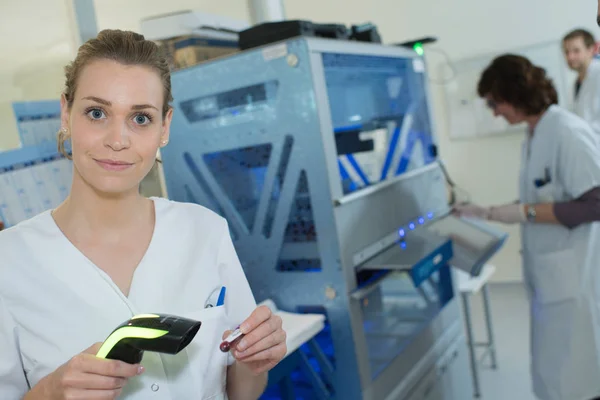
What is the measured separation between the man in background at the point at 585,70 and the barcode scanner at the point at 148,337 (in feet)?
11.5

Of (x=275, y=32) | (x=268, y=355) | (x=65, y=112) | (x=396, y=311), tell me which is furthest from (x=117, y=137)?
(x=396, y=311)

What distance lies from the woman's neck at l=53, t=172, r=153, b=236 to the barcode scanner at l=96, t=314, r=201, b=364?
0.83 ft

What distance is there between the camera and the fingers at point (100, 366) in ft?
2.65

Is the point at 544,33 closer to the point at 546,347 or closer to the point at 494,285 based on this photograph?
the point at 494,285

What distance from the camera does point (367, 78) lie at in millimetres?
2287

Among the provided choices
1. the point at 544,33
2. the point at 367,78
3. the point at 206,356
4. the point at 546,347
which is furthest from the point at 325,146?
the point at 544,33

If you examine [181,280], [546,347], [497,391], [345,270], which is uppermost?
[181,280]

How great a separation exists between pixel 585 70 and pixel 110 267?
3.81 meters

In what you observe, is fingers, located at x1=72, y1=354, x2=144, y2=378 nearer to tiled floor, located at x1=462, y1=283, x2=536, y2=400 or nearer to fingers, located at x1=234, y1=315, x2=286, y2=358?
fingers, located at x1=234, y1=315, x2=286, y2=358

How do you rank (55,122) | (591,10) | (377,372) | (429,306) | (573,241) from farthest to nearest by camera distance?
(591,10)
(429,306)
(573,241)
(377,372)
(55,122)

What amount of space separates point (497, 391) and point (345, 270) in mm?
1938

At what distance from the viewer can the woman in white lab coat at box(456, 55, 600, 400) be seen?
2.18 meters

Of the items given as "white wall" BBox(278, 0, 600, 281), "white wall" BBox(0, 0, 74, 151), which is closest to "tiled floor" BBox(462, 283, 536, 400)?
"white wall" BBox(278, 0, 600, 281)

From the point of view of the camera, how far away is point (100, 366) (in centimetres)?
81
